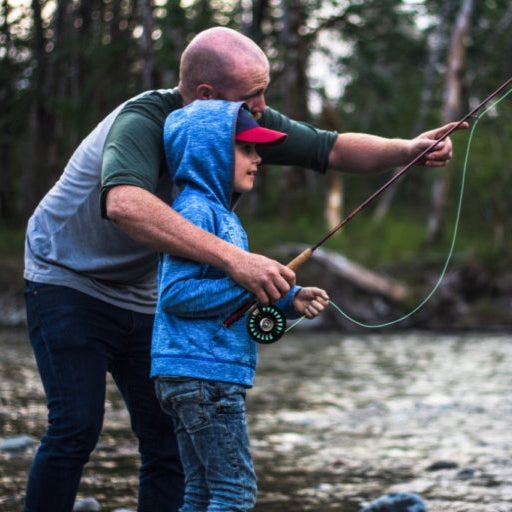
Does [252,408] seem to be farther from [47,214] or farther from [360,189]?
[360,189]

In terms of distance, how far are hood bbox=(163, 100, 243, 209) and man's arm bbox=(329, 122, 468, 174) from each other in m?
0.74

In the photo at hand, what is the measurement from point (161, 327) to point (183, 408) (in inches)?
8.5

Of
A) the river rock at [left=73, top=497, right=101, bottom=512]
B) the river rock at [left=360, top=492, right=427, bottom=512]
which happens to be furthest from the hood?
the river rock at [left=73, top=497, right=101, bottom=512]

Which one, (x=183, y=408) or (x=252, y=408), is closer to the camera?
(x=183, y=408)

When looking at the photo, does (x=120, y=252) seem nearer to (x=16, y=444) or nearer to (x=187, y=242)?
(x=187, y=242)

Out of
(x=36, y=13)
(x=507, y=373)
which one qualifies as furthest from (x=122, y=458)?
(x=36, y=13)

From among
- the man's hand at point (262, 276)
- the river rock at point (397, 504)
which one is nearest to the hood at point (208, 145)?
the man's hand at point (262, 276)

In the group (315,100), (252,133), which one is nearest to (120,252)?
(252,133)

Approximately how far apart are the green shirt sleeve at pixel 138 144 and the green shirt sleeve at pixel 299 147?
14.4 inches

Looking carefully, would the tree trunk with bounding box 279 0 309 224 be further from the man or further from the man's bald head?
the man's bald head

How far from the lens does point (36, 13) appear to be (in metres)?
23.3

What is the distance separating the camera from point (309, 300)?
10.5 ft

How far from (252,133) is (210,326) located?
523 mm

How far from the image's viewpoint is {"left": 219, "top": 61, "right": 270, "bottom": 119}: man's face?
328 centimetres
